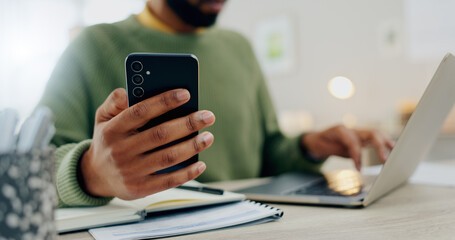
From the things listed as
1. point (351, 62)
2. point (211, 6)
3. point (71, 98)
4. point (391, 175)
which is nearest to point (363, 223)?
point (391, 175)

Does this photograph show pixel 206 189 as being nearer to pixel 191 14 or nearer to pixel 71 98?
pixel 71 98

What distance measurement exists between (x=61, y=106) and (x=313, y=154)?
0.61m

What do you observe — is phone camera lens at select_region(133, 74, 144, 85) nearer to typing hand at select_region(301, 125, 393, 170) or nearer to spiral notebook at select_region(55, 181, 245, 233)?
spiral notebook at select_region(55, 181, 245, 233)

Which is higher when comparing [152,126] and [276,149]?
[152,126]

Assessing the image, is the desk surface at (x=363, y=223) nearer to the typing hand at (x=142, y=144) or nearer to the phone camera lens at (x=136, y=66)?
the typing hand at (x=142, y=144)

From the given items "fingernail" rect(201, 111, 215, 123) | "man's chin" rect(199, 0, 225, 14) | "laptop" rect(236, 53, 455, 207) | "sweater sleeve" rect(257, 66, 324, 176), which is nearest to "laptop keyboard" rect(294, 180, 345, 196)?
"laptop" rect(236, 53, 455, 207)

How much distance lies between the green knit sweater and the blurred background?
5.04 ft

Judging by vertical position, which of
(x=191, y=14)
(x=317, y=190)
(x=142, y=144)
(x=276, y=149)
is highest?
(x=191, y=14)

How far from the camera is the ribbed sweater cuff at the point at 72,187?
0.54 m

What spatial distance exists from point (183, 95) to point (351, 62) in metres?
2.85

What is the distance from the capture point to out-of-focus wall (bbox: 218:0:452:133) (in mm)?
2902

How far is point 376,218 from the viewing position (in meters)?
0.49

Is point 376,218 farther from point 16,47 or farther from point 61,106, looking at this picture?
point 16,47

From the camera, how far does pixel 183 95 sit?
1.42 feet
